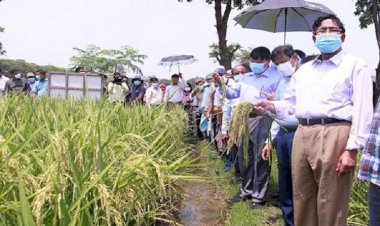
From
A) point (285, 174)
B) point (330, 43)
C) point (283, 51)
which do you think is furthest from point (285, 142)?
point (330, 43)

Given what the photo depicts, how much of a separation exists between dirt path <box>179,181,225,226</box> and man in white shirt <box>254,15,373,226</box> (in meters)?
1.44

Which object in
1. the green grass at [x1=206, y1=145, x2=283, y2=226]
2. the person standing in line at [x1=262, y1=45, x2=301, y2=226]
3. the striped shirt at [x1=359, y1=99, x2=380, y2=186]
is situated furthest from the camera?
the green grass at [x1=206, y1=145, x2=283, y2=226]

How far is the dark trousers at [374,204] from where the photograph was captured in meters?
2.26

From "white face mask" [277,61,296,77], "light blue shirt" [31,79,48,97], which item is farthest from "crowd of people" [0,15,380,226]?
"light blue shirt" [31,79,48,97]

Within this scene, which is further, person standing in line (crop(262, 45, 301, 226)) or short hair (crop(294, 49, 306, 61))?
short hair (crop(294, 49, 306, 61))

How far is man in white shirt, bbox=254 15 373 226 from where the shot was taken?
2.79m

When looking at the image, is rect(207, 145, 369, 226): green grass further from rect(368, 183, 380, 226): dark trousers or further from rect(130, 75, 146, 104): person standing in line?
rect(130, 75, 146, 104): person standing in line

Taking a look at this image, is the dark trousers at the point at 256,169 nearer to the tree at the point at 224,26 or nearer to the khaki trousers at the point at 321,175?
the khaki trousers at the point at 321,175

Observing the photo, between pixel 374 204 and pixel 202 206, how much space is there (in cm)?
294

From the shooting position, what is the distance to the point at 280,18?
677cm

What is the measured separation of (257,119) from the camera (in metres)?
4.64

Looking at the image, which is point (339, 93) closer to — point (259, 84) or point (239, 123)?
point (239, 123)

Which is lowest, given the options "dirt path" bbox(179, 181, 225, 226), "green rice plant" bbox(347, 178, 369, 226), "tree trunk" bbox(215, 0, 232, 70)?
"dirt path" bbox(179, 181, 225, 226)

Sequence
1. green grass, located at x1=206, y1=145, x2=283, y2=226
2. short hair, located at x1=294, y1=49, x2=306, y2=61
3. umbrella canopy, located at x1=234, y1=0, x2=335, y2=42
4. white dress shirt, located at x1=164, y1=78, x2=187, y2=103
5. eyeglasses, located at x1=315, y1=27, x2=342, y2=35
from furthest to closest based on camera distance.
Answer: white dress shirt, located at x1=164, y1=78, x2=187, y2=103
umbrella canopy, located at x1=234, y1=0, x2=335, y2=42
short hair, located at x1=294, y1=49, x2=306, y2=61
green grass, located at x1=206, y1=145, x2=283, y2=226
eyeglasses, located at x1=315, y1=27, x2=342, y2=35
